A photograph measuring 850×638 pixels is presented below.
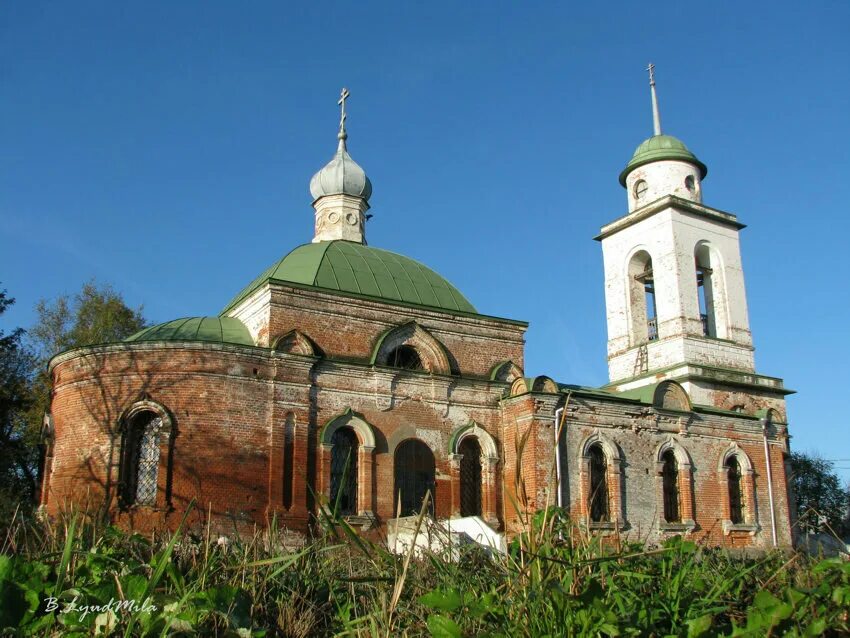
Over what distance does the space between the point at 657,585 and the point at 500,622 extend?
1.48 m

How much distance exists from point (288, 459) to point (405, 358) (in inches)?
145

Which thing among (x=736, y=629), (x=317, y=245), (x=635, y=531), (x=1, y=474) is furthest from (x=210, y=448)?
(x=736, y=629)

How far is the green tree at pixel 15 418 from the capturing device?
21.8 m

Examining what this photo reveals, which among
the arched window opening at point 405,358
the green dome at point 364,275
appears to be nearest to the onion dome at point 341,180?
the green dome at point 364,275

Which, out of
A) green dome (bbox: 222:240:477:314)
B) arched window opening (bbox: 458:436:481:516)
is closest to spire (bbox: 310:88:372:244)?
green dome (bbox: 222:240:477:314)

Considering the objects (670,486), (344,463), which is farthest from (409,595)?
(670,486)

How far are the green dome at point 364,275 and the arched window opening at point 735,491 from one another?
24.6 ft

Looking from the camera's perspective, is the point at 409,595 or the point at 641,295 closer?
the point at 409,595

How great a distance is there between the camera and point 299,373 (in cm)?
1614

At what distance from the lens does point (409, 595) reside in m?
4.56

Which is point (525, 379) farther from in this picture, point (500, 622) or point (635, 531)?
point (500, 622)

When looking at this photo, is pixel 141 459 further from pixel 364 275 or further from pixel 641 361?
pixel 641 361

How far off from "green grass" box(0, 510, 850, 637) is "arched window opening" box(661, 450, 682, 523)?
47.7ft

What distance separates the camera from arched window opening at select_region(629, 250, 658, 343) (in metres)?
24.5
